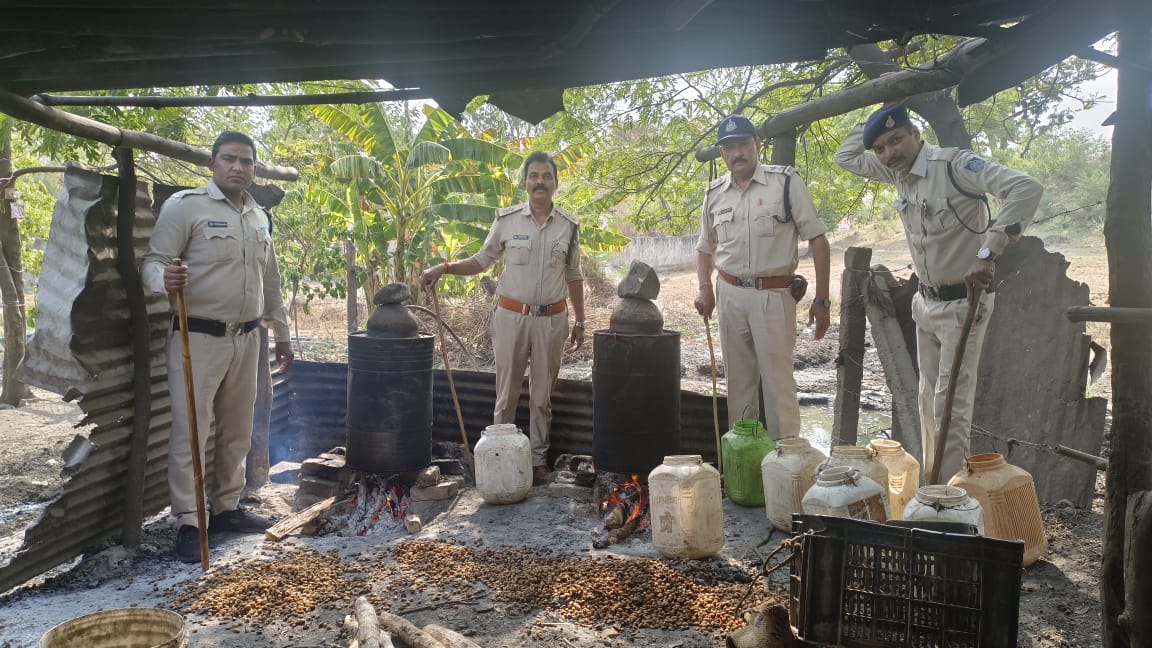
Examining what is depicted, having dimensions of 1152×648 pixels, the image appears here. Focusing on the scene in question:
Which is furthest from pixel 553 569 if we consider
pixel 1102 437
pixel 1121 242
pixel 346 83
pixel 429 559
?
pixel 346 83

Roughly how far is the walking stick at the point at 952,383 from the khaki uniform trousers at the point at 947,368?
0.52 ft

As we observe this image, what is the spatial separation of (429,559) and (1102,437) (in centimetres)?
432

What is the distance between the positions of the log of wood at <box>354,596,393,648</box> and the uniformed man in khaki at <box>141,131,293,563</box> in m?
1.52

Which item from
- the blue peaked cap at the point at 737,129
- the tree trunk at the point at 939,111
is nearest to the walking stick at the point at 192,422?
the blue peaked cap at the point at 737,129

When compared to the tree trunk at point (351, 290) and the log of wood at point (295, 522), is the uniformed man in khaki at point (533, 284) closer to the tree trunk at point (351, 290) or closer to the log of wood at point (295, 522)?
the log of wood at point (295, 522)

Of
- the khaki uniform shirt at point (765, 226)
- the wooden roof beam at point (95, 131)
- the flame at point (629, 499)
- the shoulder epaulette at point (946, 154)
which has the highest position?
the shoulder epaulette at point (946, 154)

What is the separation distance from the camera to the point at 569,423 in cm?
671

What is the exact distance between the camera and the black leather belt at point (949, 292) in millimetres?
4551

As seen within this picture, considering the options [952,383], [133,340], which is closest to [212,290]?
[133,340]

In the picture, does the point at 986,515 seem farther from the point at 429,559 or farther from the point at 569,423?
the point at 569,423

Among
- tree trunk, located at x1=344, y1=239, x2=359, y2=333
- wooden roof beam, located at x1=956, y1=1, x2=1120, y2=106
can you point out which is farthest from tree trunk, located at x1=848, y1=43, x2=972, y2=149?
tree trunk, located at x1=344, y1=239, x2=359, y2=333

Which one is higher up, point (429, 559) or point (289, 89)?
point (289, 89)

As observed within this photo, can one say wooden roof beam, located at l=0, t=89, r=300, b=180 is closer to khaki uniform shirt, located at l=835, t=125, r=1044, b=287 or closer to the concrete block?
the concrete block

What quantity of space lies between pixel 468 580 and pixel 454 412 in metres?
2.81
